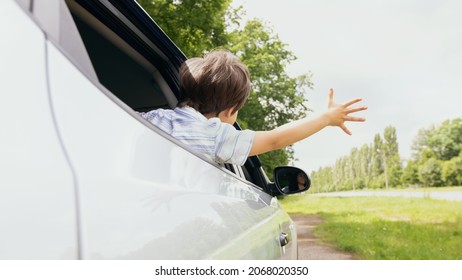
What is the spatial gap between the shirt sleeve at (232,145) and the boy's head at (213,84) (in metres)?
0.36

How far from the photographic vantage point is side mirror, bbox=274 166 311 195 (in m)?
3.11

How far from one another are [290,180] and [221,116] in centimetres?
81

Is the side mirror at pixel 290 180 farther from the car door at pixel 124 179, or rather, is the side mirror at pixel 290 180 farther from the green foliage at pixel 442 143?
the green foliage at pixel 442 143

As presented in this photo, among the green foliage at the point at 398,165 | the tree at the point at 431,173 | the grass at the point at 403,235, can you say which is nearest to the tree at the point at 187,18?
the grass at the point at 403,235

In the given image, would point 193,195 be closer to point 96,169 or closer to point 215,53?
point 96,169

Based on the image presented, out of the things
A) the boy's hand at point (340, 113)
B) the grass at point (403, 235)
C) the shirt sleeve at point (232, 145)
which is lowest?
the grass at point (403, 235)

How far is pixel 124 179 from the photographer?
87 centimetres

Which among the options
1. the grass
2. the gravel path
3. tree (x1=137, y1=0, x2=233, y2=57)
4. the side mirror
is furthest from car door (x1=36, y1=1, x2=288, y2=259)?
tree (x1=137, y1=0, x2=233, y2=57)

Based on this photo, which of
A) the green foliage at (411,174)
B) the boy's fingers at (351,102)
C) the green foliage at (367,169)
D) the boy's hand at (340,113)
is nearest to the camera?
the boy's fingers at (351,102)

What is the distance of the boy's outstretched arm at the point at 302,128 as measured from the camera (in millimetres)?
2223

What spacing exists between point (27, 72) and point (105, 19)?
1.51 m

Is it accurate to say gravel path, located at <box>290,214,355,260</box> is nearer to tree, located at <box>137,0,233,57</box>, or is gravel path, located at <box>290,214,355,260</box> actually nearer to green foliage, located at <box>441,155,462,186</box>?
tree, located at <box>137,0,233,57</box>
